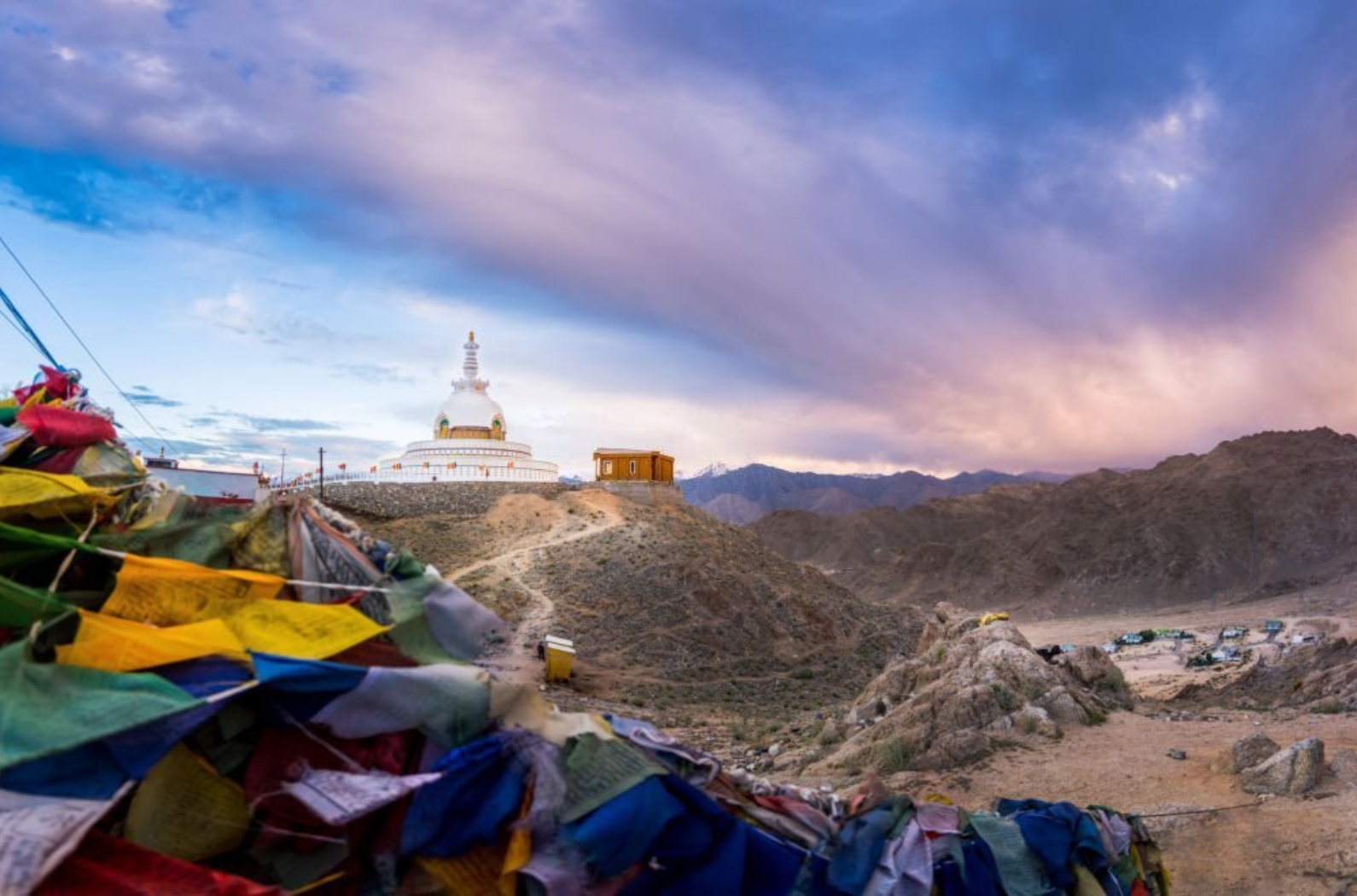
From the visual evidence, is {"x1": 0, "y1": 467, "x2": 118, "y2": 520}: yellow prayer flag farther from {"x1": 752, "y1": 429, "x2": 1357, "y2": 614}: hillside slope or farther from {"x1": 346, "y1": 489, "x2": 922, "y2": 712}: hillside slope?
{"x1": 752, "y1": 429, "x2": 1357, "y2": 614}: hillside slope

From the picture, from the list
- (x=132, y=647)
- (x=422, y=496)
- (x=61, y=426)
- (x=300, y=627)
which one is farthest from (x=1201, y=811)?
(x=422, y=496)

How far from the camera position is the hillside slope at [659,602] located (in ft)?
82.4

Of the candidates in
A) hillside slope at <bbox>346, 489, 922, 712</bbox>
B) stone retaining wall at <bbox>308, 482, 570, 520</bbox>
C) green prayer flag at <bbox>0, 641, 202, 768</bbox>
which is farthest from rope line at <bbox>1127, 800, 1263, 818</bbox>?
stone retaining wall at <bbox>308, 482, 570, 520</bbox>

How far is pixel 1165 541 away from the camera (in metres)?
63.2

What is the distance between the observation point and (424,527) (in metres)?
34.2

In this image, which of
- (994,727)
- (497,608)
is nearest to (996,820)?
(994,727)

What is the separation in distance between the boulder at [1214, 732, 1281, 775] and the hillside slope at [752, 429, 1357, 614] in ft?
178

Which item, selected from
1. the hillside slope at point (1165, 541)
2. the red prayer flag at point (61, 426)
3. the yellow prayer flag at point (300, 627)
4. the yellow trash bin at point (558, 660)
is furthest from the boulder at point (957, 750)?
the hillside slope at point (1165, 541)

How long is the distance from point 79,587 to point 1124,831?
16.0 feet

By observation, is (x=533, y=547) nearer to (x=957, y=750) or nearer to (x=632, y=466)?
(x=632, y=466)

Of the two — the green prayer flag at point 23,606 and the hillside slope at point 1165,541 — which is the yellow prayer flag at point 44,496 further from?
the hillside slope at point 1165,541

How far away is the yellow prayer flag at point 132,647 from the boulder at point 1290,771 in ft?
31.9

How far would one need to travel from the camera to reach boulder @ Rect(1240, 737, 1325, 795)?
864cm

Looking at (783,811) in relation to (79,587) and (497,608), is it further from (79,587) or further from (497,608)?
(497,608)
